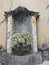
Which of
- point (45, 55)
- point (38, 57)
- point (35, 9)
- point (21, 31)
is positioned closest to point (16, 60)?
point (38, 57)

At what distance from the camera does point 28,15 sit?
26.5 feet

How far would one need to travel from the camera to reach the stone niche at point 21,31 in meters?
7.70

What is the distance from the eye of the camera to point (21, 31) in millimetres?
8148

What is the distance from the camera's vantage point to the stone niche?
25.2ft

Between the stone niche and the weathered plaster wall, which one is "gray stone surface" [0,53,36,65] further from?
the weathered plaster wall

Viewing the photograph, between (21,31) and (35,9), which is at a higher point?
(35,9)

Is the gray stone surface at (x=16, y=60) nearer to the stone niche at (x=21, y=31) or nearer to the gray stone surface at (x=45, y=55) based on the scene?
the stone niche at (x=21, y=31)

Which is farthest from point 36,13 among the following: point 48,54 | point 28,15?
point 48,54

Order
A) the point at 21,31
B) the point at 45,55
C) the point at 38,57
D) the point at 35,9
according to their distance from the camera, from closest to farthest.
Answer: the point at 38,57, the point at 45,55, the point at 21,31, the point at 35,9

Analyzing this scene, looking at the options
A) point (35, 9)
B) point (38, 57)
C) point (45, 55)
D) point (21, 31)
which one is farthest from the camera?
point (35, 9)

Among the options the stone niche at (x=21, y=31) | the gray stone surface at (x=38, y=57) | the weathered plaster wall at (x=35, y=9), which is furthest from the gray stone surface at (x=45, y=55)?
the weathered plaster wall at (x=35, y=9)

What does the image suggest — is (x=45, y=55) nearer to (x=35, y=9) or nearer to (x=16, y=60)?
(x=16, y=60)

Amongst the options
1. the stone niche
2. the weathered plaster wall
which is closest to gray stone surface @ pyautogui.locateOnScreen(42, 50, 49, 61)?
the stone niche

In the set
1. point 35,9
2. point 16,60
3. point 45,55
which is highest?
point 35,9
